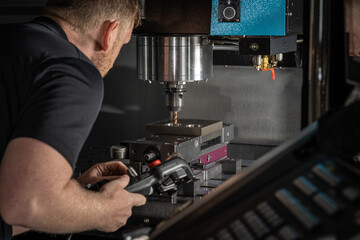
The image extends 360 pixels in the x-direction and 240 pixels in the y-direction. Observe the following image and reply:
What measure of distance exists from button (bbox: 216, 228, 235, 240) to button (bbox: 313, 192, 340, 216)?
0.12 meters

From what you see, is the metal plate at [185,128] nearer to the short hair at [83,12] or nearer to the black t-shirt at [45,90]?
the short hair at [83,12]

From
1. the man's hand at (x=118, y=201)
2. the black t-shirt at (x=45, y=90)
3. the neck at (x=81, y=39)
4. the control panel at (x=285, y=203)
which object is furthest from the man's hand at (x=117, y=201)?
the control panel at (x=285, y=203)

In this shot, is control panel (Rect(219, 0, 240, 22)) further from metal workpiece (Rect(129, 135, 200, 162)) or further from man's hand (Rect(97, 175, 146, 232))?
man's hand (Rect(97, 175, 146, 232))

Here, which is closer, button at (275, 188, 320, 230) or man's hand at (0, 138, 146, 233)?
button at (275, 188, 320, 230)

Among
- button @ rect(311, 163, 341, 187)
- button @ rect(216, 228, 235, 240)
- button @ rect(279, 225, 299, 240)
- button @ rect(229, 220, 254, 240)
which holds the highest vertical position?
button @ rect(311, 163, 341, 187)

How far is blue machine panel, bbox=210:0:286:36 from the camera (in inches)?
72.9

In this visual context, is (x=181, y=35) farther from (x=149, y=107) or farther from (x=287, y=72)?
(x=149, y=107)

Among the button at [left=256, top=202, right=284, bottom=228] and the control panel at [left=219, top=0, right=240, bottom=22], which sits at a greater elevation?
the control panel at [left=219, top=0, right=240, bottom=22]

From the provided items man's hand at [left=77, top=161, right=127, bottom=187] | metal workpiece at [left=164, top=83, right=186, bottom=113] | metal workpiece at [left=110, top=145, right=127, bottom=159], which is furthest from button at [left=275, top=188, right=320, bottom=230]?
metal workpiece at [left=110, top=145, right=127, bottom=159]

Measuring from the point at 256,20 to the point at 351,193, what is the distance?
140 cm

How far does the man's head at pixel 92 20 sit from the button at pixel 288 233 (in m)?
1.02

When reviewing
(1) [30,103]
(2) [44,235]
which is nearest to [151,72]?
(2) [44,235]

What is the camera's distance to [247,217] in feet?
2.09

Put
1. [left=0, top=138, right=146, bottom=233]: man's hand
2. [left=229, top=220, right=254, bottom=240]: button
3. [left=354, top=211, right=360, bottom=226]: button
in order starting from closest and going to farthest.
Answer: [left=354, top=211, right=360, bottom=226]: button, [left=229, top=220, right=254, bottom=240]: button, [left=0, top=138, right=146, bottom=233]: man's hand
